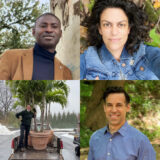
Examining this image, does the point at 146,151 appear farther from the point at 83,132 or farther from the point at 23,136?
the point at 23,136

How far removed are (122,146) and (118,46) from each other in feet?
4.29

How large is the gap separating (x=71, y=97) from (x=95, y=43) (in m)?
0.80

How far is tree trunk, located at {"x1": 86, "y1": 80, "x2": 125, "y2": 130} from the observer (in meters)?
3.16

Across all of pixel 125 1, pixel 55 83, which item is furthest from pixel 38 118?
pixel 125 1

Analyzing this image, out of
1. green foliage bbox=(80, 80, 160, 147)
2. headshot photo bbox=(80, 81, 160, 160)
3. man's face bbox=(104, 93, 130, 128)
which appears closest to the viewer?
headshot photo bbox=(80, 81, 160, 160)

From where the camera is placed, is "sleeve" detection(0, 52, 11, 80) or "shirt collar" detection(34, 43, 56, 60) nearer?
"sleeve" detection(0, 52, 11, 80)

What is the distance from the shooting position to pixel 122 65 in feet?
10.5

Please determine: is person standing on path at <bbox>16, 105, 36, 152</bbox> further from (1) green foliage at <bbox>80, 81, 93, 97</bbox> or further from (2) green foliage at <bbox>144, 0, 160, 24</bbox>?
(2) green foliage at <bbox>144, 0, 160, 24</bbox>

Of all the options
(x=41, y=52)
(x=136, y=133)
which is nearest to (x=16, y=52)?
(x=41, y=52)

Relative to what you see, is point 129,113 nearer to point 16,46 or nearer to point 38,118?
point 38,118

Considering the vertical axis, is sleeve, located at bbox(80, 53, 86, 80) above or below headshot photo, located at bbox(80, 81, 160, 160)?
above

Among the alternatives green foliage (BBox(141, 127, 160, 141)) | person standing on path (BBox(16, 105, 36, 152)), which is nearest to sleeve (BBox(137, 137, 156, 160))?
green foliage (BBox(141, 127, 160, 141))

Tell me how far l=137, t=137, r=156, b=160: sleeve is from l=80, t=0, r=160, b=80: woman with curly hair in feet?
2.80

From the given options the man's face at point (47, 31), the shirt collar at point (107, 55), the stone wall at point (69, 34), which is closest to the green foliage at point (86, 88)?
the stone wall at point (69, 34)
